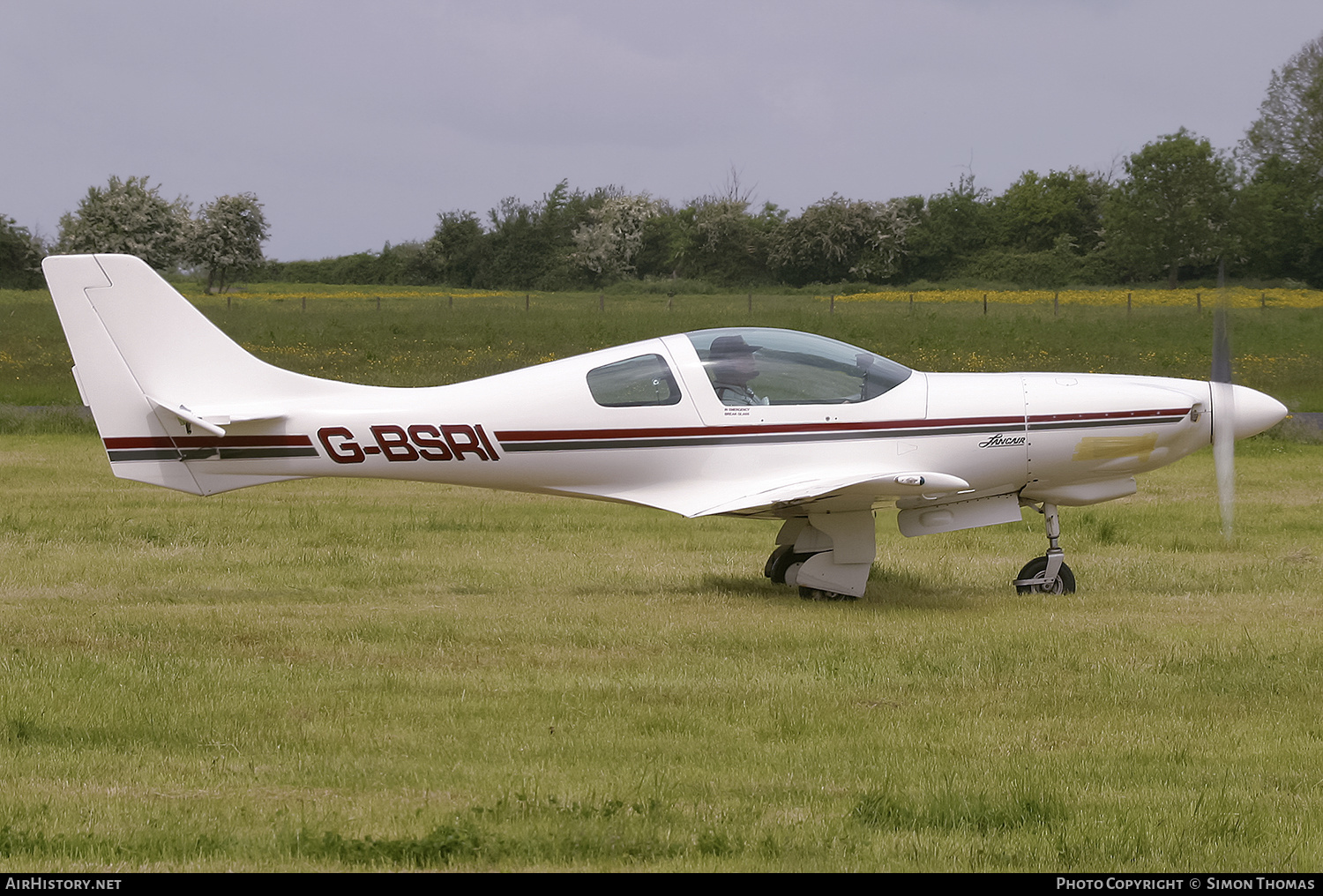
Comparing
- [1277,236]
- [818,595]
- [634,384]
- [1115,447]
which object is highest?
[1277,236]

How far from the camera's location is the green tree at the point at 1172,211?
6238 cm

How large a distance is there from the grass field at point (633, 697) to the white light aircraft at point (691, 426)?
34.1 inches

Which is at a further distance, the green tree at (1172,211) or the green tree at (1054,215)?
the green tree at (1054,215)

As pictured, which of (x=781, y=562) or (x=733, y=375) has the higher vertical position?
(x=733, y=375)

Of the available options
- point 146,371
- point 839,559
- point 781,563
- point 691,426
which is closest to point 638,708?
point 691,426

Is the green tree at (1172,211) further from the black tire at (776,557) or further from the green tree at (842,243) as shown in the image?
the black tire at (776,557)

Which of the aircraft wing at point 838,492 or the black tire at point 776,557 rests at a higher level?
the aircraft wing at point 838,492

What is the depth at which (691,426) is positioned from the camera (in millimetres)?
10070

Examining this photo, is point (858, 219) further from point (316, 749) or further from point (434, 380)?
point (316, 749)

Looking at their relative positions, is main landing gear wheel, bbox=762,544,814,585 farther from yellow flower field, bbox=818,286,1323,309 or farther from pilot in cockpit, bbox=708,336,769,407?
yellow flower field, bbox=818,286,1323,309

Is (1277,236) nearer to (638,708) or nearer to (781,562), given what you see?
(781,562)

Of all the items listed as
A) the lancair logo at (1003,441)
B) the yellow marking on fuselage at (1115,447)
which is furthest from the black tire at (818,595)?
the yellow marking on fuselage at (1115,447)

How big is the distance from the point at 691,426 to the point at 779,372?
2.75 feet
